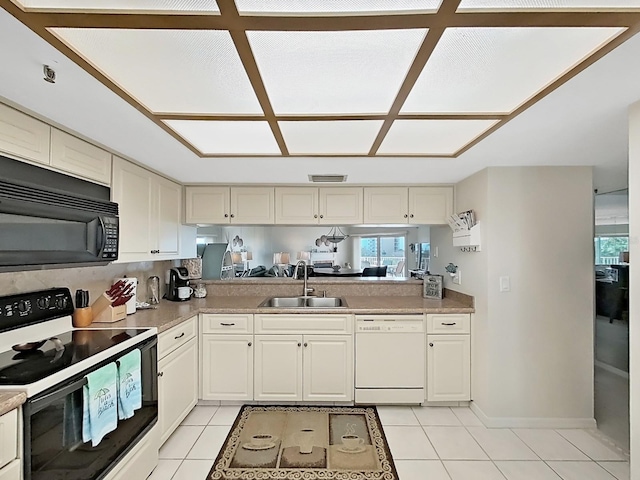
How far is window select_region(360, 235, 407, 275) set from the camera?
679 centimetres

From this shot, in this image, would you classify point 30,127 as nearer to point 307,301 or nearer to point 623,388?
point 307,301

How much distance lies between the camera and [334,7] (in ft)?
3.52

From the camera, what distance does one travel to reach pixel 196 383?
3.13 m

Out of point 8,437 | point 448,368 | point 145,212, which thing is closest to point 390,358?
point 448,368

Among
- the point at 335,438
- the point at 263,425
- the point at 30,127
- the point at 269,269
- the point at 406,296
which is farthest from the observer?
the point at 269,269

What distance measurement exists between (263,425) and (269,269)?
11.1 feet

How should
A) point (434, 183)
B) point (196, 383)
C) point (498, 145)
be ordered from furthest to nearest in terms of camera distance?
point (434, 183), point (196, 383), point (498, 145)

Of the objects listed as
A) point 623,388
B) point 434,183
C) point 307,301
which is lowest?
point 623,388

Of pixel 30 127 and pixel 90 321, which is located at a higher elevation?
pixel 30 127

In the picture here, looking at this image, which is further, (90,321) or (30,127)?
(90,321)

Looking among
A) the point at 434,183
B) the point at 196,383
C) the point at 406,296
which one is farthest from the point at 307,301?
the point at 434,183

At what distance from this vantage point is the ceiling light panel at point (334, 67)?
48.3 inches

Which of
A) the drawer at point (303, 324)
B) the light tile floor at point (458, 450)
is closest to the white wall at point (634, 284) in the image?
the light tile floor at point (458, 450)

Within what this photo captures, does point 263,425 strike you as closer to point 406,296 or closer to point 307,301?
point 307,301
